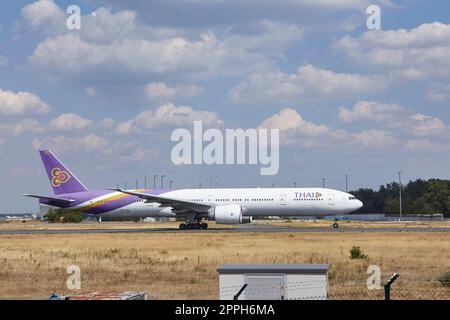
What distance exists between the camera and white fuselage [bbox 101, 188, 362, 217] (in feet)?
188

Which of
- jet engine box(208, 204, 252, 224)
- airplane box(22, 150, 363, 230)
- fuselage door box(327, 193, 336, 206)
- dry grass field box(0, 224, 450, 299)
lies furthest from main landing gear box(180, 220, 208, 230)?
dry grass field box(0, 224, 450, 299)

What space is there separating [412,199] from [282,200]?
11705 centimetres

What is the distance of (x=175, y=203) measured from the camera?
57.8 m

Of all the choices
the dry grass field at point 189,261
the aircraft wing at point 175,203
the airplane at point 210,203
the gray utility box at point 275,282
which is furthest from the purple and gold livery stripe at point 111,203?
the gray utility box at point 275,282

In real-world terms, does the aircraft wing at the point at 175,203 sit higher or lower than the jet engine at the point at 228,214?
higher

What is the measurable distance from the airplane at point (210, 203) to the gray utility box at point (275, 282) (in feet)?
135

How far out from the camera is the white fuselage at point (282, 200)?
5731cm

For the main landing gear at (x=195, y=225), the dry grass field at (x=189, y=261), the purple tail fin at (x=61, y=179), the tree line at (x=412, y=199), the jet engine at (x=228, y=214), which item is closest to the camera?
the dry grass field at (x=189, y=261)

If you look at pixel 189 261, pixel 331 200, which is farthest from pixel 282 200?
pixel 189 261

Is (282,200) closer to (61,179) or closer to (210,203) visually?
(210,203)

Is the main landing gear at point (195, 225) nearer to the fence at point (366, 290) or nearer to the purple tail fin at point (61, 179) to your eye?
the purple tail fin at point (61, 179)

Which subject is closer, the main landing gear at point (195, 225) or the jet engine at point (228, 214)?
the jet engine at point (228, 214)
